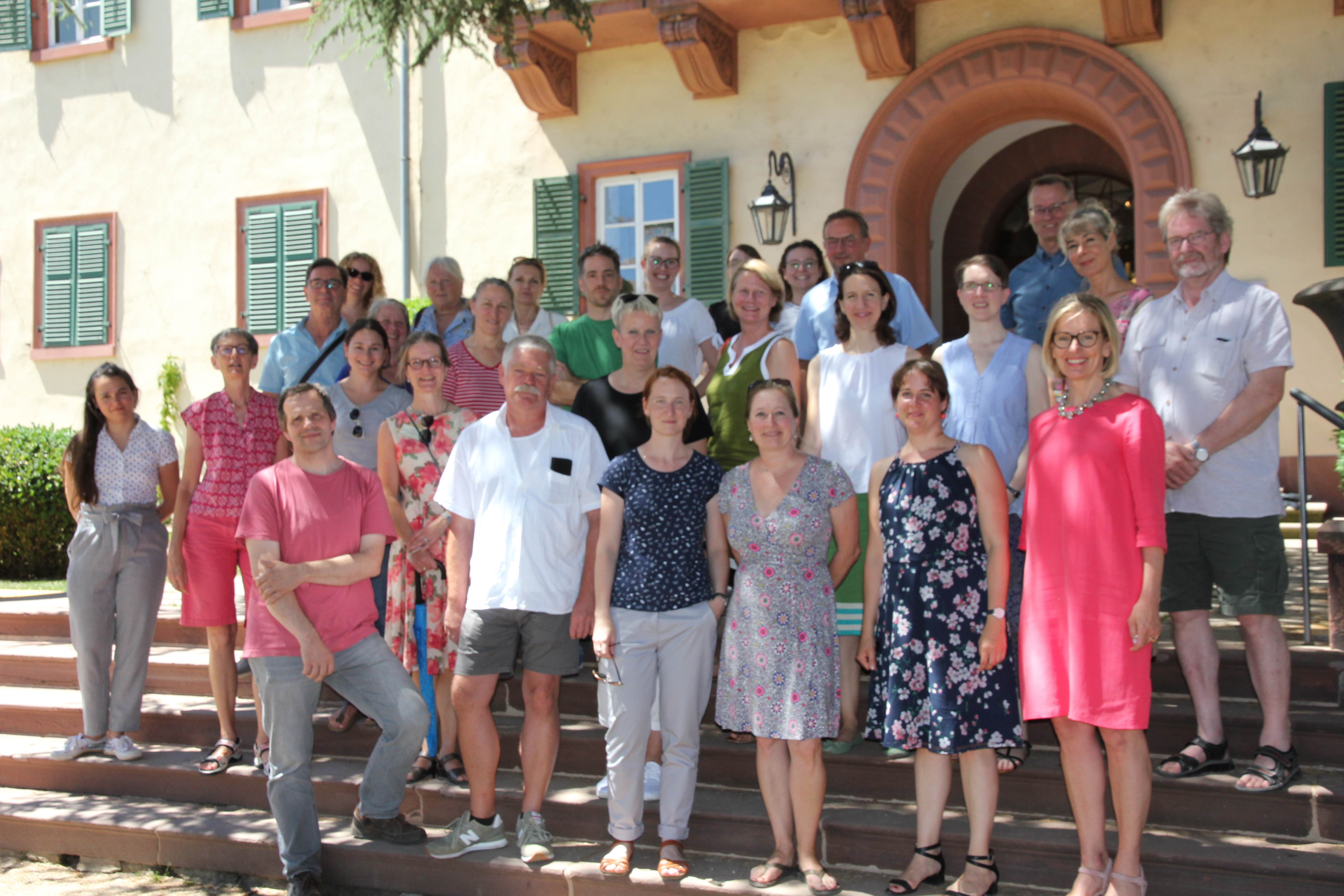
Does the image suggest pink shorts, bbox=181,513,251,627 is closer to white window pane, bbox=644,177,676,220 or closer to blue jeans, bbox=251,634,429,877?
blue jeans, bbox=251,634,429,877

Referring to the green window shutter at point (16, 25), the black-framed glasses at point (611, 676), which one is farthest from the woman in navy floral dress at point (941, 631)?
the green window shutter at point (16, 25)

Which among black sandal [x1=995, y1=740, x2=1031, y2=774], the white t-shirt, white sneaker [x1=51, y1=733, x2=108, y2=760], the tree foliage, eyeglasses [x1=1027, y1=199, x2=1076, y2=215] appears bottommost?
white sneaker [x1=51, y1=733, x2=108, y2=760]

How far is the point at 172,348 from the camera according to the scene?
12.5 metres

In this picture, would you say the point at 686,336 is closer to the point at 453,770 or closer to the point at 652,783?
the point at 652,783

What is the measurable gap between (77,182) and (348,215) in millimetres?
3560

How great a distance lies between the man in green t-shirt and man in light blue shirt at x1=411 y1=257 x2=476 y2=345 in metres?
0.66

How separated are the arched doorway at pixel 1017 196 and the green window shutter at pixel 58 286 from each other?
9.39 m

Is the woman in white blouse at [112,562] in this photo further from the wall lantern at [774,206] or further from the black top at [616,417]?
the wall lantern at [774,206]

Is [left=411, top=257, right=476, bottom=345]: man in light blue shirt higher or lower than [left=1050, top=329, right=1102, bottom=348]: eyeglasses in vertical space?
higher

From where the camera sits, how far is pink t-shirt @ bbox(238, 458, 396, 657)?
4340 mm

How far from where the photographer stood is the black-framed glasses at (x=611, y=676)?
418 centimetres

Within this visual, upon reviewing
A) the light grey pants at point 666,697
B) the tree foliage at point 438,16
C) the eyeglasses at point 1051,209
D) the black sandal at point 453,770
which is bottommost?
the black sandal at point 453,770

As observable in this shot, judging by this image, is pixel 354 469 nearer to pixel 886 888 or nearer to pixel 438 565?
pixel 438 565

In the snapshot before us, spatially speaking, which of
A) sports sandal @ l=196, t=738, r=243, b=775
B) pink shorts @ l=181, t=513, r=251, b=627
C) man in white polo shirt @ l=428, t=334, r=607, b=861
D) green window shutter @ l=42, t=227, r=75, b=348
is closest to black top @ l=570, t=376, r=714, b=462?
man in white polo shirt @ l=428, t=334, r=607, b=861
